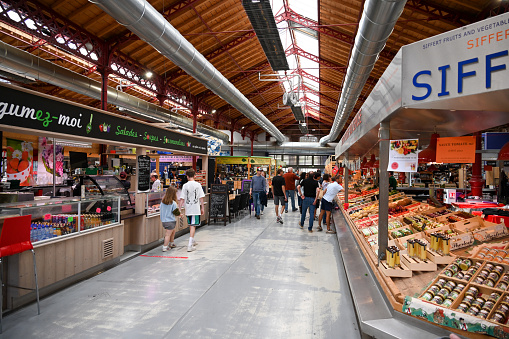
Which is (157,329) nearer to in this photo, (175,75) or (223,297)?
(223,297)

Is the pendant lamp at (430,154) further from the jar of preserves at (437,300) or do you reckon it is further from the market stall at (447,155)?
the jar of preserves at (437,300)

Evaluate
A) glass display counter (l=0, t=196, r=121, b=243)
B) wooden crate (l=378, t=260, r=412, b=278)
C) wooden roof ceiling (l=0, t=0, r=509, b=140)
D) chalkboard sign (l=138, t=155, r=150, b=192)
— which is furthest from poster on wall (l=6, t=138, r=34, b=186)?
wooden crate (l=378, t=260, r=412, b=278)

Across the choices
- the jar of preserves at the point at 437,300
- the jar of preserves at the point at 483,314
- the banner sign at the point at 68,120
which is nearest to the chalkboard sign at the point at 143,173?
the banner sign at the point at 68,120

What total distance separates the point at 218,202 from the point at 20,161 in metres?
8.99

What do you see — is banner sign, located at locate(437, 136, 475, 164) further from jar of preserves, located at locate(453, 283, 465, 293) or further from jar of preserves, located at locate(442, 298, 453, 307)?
jar of preserves, located at locate(442, 298, 453, 307)

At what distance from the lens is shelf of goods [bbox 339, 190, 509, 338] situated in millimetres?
1938

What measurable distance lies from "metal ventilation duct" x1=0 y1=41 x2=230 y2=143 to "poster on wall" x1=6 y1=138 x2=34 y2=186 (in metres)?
3.64

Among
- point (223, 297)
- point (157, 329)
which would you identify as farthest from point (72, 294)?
point (223, 297)

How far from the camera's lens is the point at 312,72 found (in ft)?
52.5

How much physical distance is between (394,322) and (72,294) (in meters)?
3.58

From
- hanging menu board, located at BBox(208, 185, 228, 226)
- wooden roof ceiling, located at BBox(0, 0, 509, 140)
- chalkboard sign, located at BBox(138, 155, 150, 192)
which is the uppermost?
wooden roof ceiling, located at BBox(0, 0, 509, 140)

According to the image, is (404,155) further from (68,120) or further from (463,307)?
(68,120)

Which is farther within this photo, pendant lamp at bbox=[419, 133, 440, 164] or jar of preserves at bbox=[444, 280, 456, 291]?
pendant lamp at bbox=[419, 133, 440, 164]

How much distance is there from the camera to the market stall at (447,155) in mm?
1855
